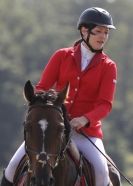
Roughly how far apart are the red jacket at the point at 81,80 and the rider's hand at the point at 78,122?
397 millimetres

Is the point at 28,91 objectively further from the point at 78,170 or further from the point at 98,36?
the point at 98,36

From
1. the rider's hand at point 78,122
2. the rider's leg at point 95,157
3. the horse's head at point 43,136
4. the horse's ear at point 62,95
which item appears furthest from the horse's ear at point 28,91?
the rider's leg at point 95,157

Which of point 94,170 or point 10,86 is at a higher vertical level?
point 94,170

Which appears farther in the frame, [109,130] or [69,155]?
[109,130]

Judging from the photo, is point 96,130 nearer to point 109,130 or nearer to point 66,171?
point 66,171

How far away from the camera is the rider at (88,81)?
10.9 metres

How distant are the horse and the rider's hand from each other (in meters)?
0.18

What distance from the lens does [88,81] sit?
11.0 m

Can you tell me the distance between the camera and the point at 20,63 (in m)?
94.7

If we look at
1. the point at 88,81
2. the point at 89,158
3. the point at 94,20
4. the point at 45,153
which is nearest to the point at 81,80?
the point at 88,81

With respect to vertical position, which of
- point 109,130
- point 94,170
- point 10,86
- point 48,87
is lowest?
point 109,130

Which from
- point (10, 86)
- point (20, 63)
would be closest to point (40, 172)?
point (10, 86)

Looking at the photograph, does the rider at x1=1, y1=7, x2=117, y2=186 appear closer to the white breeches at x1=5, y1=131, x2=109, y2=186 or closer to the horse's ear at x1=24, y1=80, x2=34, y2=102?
the white breeches at x1=5, y1=131, x2=109, y2=186

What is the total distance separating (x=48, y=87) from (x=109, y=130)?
75.3 meters
